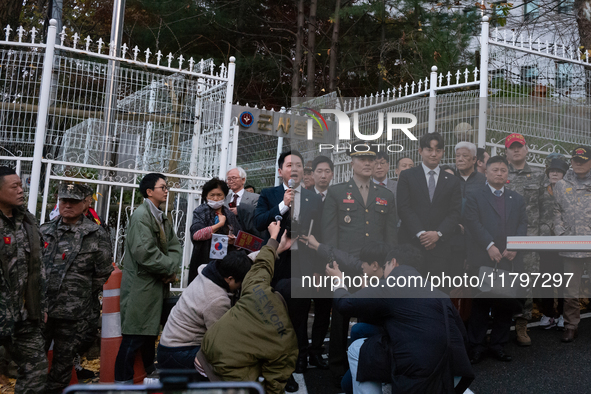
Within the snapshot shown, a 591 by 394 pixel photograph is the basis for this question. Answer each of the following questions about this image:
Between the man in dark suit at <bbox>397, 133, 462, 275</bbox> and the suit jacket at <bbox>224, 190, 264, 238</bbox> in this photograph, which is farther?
the suit jacket at <bbox>224, 190, 264, 238</bbox>

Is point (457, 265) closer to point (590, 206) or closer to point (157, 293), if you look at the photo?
point (590, 206)

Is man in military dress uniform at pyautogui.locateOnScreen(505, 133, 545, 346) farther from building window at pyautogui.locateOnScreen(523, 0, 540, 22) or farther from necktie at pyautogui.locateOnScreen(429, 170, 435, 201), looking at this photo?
building window at pyautogui.locateOnScreen(523, 0, 540, 22)

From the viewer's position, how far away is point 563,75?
6.72 metres

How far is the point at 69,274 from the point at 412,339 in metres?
2.72

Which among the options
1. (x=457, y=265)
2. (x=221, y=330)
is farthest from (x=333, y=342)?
(x=221, y=330)

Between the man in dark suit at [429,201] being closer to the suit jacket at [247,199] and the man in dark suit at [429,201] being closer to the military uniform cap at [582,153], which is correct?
the military uniform cap at [582,153]

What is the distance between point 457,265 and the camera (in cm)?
378

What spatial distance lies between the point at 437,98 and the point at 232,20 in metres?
10.0

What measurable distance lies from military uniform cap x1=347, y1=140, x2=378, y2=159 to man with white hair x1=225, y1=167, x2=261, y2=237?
1.74 m

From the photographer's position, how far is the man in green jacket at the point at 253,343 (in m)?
3.06

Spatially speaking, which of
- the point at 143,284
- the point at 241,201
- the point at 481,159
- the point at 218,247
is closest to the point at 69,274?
the point at 143,284

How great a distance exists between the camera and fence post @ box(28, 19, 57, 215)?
5.86 m

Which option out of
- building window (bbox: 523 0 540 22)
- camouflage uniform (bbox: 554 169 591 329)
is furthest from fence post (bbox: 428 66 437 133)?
building window (bbox: 523 0 540 22)

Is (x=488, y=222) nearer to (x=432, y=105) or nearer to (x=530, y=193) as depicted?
(x=530, y=193)
